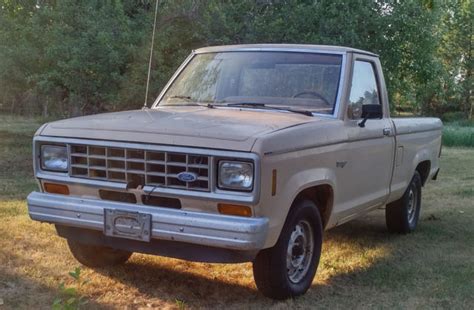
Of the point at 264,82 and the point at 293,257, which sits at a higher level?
the point at 264,82

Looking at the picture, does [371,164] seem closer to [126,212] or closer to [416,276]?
[416,276]

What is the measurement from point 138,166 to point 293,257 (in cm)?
131

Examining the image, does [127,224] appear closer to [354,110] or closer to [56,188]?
[56,188]

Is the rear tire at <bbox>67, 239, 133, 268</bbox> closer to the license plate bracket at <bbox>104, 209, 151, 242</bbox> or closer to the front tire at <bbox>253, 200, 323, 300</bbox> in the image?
the license plate bracket at <bbox>104, 209, 151, 242</bbox>

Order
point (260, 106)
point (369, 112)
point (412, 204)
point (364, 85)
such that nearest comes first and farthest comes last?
1. point (260, 106)
2. point (369, 112)
3. point (364, 85)
4. point (412, 204)

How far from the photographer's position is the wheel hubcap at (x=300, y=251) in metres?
4.64

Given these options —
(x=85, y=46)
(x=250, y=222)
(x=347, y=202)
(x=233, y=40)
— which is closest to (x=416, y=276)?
(x=347, y=202)

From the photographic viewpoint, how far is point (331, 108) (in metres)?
5.23

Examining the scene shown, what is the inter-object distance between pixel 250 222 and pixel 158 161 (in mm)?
739

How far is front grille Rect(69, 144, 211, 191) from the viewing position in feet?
13.6

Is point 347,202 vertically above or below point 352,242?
above

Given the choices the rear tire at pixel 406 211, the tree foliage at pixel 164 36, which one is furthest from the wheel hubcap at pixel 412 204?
the tree foliage at pixel 164 36

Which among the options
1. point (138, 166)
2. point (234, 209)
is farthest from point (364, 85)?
point (138, 166)

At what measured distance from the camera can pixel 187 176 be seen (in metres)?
4.12
